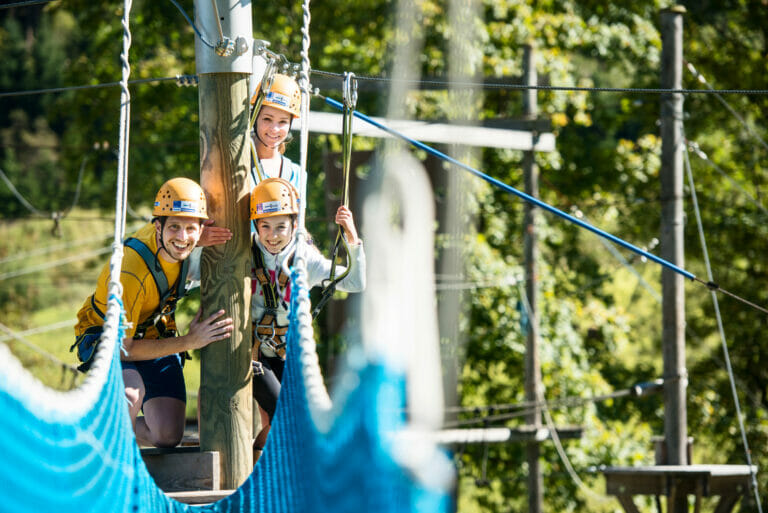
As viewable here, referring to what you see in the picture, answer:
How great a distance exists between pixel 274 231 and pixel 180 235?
A: 33cm

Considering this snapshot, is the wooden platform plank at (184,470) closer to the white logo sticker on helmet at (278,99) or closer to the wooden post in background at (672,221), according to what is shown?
the white logo sticker on helmet at (278,99)

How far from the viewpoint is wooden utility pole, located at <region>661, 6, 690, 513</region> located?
9.14 metres

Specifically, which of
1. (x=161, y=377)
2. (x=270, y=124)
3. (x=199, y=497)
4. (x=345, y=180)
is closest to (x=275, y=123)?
(x=270, y=124)

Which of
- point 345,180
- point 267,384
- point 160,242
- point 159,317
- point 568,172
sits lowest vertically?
point 267,384

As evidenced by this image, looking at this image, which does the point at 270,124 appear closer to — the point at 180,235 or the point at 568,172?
the point at 180,235

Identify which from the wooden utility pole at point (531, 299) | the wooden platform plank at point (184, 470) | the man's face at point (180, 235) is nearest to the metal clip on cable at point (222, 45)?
the man's face at point (180, 235)

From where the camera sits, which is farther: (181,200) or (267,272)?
(267,272)

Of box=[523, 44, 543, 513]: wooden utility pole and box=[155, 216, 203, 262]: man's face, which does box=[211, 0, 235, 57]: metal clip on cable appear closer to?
box=[155, 216, 203, 262]: man's face

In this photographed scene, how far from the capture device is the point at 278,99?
12.9 feet

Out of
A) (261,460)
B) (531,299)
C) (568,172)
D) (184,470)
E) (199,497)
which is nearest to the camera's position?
(261,460)

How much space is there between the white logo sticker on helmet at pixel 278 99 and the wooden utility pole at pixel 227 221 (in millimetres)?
382

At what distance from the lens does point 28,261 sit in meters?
27.3

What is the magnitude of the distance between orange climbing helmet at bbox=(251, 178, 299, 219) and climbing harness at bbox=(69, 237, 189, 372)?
0.30m

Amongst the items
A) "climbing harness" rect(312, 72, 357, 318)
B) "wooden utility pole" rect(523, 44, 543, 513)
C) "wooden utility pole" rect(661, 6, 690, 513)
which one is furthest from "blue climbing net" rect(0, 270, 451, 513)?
"wooden utility pole" rect(523, 44, 543, 513)
